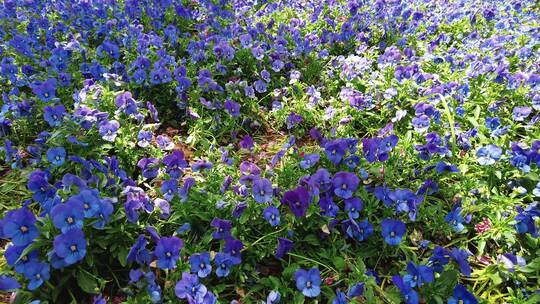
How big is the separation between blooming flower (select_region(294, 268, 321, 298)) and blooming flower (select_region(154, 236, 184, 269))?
2.11ft

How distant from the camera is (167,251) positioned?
87.6 inches

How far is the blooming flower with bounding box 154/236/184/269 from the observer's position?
86.7 inches

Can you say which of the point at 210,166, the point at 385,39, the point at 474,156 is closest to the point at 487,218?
the point at 474,156

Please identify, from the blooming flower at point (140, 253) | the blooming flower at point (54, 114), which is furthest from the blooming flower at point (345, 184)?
the blooming flower at point (54, 114)

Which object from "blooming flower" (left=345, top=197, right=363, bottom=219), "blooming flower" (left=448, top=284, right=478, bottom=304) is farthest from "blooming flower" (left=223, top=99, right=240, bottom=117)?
"blooming flower" (left=448, top=284, right=478, bottom=304)

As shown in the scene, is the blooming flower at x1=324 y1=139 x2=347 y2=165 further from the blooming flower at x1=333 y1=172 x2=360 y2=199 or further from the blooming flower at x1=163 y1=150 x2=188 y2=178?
the blooming flower at x1=163 y1=150 x2=188 y2=178

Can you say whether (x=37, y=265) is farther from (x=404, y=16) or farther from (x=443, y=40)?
(x=404, y=16)

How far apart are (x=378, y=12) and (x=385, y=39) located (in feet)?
1.58

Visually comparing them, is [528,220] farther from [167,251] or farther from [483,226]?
[167,251]

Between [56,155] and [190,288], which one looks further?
[56,155]

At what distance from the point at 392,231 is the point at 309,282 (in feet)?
1.90

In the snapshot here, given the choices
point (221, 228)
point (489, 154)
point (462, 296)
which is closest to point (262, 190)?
point (221, 228)

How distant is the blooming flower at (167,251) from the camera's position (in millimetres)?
2201

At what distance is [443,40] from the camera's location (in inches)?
190
